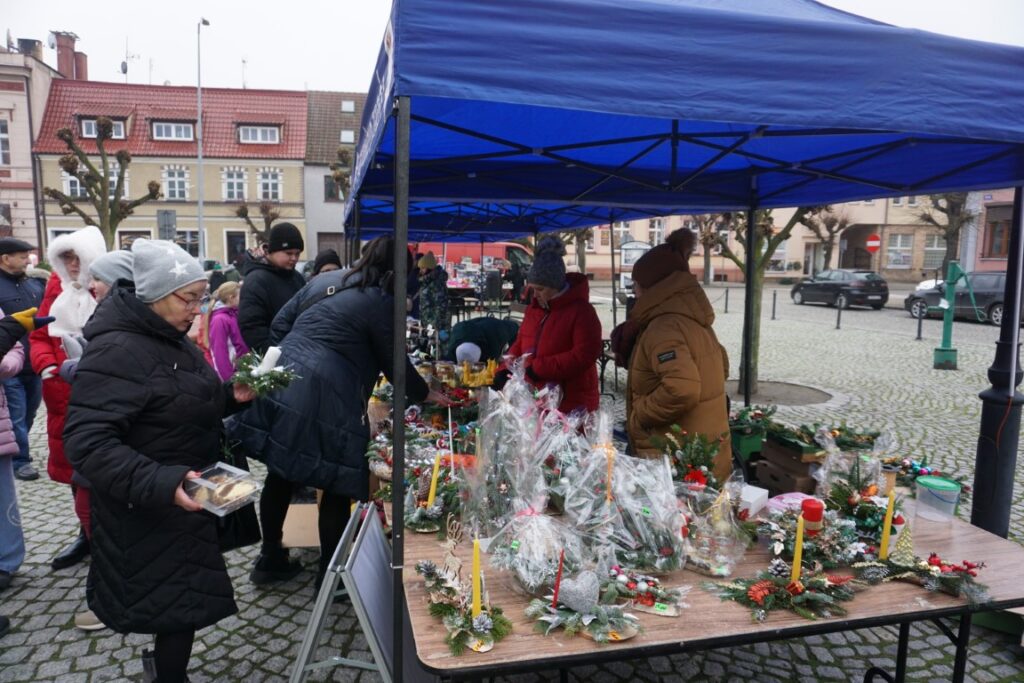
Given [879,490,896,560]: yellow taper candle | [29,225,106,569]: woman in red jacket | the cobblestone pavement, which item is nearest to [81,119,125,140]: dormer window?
the cobblestone pavement

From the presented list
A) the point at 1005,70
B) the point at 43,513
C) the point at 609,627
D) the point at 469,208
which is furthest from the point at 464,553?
the point at 469,208

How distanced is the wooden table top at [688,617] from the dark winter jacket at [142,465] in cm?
71

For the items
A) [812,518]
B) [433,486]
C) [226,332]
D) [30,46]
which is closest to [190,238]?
[30,46]

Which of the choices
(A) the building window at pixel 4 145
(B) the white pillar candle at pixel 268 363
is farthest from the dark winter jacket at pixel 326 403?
(A) the building window at pixel 4 145

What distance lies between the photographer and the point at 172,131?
110 feet

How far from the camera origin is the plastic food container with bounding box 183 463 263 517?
186cm

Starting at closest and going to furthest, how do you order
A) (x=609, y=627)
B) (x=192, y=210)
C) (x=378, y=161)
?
(x=609, y=627)
(x=378, y=161)
(x=192, y=210)

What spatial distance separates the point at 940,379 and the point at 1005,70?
888 centimetres

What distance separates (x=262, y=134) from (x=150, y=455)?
36.4 m

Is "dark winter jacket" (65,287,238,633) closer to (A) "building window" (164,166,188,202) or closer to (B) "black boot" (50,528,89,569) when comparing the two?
(B) "black boot" (50,528,89,569)

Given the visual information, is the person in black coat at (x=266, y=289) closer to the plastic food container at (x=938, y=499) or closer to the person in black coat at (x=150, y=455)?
the person in black coat at (x=150, y=455)

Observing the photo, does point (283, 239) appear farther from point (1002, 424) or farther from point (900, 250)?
point (900, 250)

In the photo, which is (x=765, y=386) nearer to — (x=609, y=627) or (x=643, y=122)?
(x=643, y=122)

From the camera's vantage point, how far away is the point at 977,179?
3520mm
